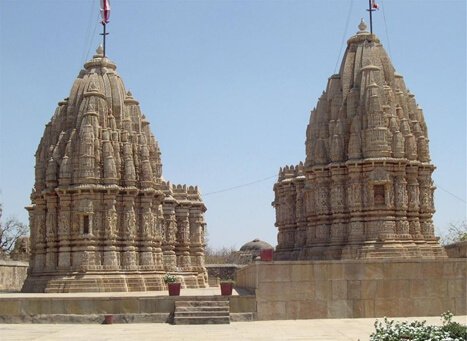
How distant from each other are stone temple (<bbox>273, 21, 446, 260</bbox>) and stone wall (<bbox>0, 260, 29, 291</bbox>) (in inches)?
811

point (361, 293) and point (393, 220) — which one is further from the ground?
point (393, 220)

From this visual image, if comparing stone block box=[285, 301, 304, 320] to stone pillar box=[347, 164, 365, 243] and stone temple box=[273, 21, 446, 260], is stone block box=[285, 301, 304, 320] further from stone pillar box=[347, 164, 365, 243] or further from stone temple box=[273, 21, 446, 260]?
stone pillar box=[347, 164, 365, 243]

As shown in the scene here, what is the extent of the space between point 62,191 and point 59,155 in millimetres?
2210

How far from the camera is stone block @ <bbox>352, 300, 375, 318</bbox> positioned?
2291 cm

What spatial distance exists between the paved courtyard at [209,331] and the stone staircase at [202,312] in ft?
1.72

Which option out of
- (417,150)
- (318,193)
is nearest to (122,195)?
(318,193)

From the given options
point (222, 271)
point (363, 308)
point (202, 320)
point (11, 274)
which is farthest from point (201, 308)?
point (222, 271)

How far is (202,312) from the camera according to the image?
2244cm

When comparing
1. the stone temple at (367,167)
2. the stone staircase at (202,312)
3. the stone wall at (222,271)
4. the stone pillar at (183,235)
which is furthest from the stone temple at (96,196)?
the stone wall at (222,271)

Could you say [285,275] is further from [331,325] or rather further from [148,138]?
[148,138]

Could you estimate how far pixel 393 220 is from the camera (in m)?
34.4

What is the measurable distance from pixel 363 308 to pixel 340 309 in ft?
2.49

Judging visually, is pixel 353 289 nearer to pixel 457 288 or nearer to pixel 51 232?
pixel 457 288

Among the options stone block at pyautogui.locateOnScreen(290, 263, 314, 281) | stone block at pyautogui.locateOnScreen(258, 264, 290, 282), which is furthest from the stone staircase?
stone block at pyautogui.locateOnScreen(290, 263, 314, 281)
